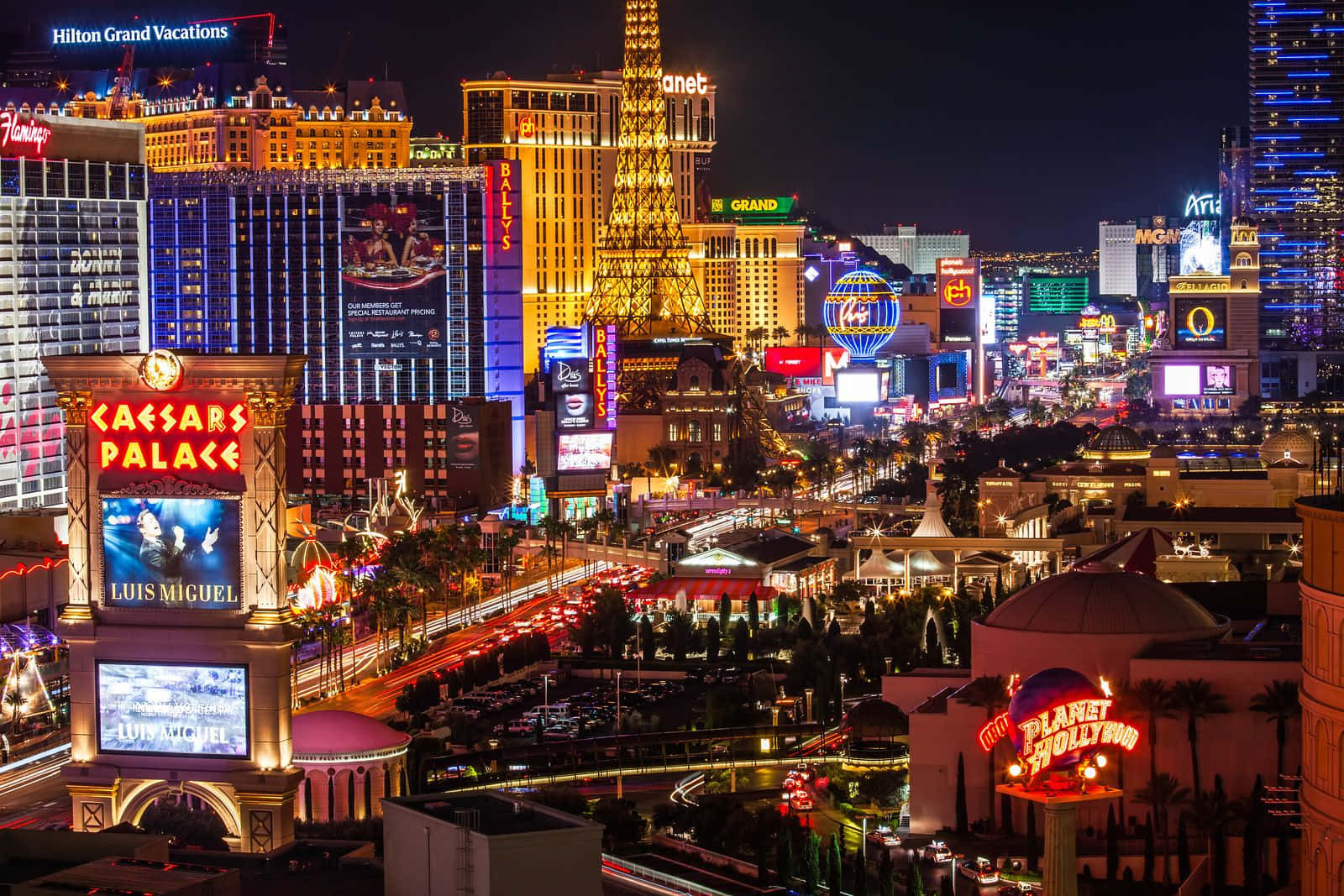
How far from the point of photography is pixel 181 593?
176 feet

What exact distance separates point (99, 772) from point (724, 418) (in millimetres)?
108983

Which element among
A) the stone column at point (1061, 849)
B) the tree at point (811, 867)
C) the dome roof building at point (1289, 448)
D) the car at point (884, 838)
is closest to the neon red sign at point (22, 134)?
the dome roof building at point (1289, 448)

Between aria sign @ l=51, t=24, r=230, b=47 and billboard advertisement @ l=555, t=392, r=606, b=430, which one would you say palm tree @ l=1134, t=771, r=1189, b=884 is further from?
aria sign @ l=51, t=24, r=230, b=47

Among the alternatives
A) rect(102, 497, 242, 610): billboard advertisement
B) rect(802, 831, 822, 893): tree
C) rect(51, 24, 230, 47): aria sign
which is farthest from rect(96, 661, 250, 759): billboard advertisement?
rect(51, 24, 230, 47): aria sign

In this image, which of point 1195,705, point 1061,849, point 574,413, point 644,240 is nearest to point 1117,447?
point 574,413

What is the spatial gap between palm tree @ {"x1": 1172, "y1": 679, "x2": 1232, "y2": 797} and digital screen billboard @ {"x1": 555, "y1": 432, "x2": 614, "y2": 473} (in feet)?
275

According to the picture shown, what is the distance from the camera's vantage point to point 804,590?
104m

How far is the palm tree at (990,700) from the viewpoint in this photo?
59031mm

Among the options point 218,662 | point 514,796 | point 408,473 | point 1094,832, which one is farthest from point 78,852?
point 408,473

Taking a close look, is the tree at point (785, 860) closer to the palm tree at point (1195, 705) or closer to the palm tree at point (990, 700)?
the palm tree at point (990, 700)

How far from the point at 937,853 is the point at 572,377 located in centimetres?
8683

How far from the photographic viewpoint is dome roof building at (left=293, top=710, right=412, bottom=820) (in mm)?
56812

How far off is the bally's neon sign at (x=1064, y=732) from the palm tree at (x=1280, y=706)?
12.6 meters

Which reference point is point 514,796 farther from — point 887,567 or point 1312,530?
point 887,567
